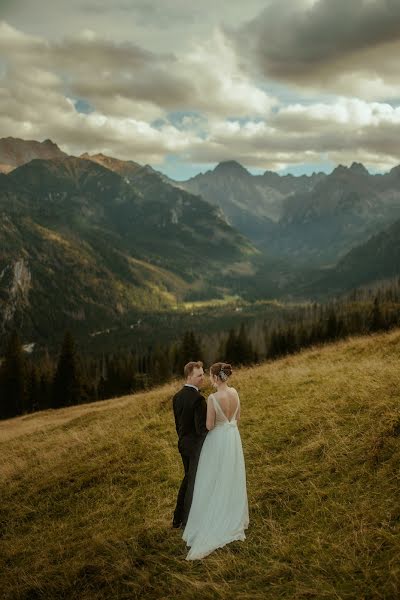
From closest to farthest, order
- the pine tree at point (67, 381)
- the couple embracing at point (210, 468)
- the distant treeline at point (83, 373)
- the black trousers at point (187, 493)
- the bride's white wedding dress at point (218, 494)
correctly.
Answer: the bride's white wedding dress at point (218, 494) → the couple embracing at point (210, 468) → the black trousers at point (187, 493) → the pine tree at point (67, 381) → the distant treeline at point (83, 373)

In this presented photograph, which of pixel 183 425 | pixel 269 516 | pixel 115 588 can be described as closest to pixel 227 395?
pixel 183 425

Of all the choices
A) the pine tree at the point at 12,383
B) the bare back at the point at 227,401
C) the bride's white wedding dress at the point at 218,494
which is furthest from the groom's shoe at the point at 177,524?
the pine tree at the point at 12,383

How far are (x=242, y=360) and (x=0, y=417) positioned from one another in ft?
140

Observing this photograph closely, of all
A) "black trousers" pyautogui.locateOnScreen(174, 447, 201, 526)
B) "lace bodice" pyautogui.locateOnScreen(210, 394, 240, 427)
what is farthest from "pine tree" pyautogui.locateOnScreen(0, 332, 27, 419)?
"lace bodice" pyautogui.locateOnScreen(210, 394, 240, 427)

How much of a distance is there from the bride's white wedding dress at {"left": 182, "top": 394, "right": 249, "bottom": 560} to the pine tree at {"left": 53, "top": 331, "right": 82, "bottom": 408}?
6956cm

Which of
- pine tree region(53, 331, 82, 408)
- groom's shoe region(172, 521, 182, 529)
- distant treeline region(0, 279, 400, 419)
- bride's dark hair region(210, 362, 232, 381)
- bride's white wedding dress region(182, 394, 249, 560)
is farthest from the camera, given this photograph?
distant treeline region(0, 279, 400, 419)

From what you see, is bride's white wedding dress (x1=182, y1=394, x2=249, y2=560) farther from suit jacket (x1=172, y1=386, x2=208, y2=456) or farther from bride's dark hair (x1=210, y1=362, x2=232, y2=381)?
bride's dark hair (x1=210, y1=362, x2=232, y2=381)

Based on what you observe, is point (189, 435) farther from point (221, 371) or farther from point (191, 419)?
point (221, 371)

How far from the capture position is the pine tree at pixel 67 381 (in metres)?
77.7

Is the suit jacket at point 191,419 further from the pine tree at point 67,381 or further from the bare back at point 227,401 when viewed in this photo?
the pine tree at point 67,381

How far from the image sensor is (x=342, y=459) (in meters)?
12.8

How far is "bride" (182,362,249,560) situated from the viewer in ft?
36.4

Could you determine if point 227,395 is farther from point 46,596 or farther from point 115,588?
point 46,596

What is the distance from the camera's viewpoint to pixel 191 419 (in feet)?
40.8
